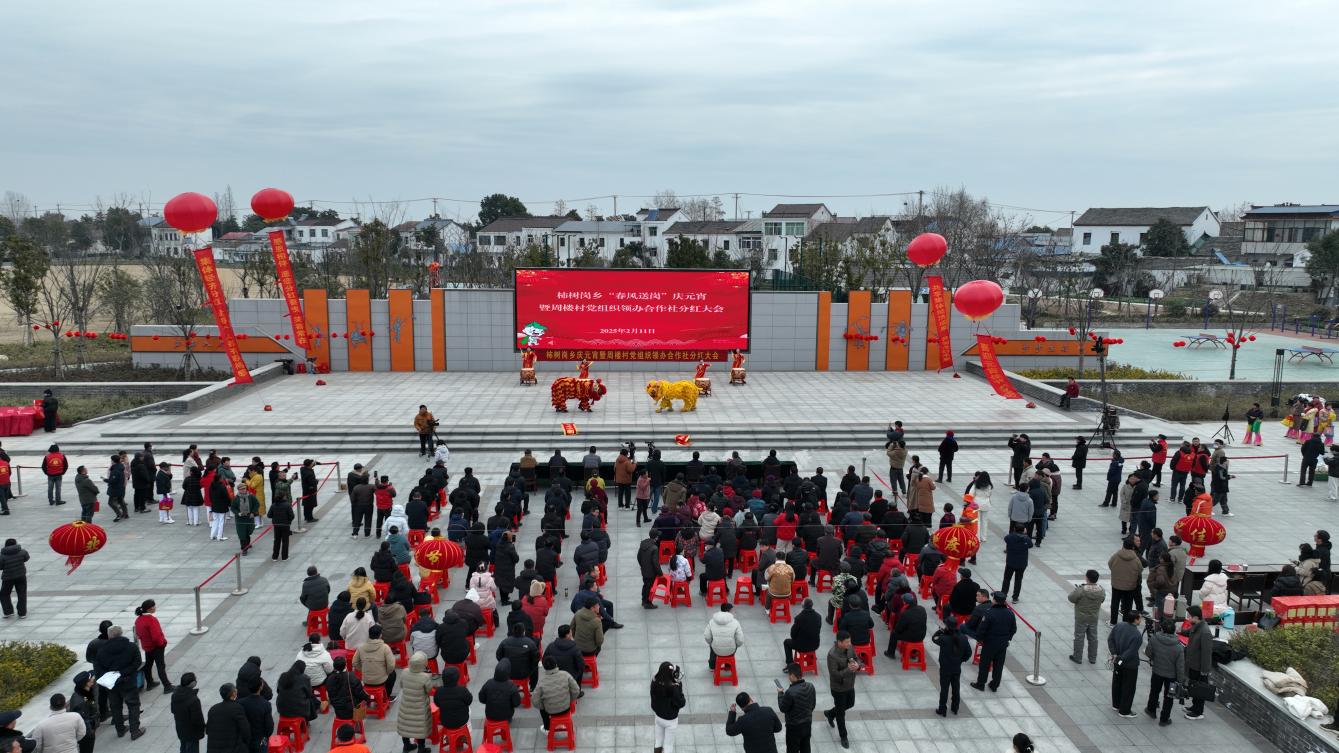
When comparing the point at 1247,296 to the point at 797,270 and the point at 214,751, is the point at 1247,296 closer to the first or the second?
the point at 797,270

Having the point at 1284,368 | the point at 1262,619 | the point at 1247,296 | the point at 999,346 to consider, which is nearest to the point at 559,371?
the point at 999,346

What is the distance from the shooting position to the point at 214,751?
24.9 feet

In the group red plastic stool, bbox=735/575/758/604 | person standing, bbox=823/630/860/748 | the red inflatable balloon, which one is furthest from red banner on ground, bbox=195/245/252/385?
person standing, bbox=823/630/860/748

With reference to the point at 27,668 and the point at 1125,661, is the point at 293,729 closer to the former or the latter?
the point at 27,668

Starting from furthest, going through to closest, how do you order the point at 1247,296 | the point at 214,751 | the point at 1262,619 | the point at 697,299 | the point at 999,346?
1. the point at 1247,296
2. the point at 999,346
3. the point at 697,299
4. the point at 1262,619
5. the point at 214,751

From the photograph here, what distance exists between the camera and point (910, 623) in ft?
32.8

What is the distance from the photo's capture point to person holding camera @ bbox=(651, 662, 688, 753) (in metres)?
8.04

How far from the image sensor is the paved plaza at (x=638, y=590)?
29.7 feet

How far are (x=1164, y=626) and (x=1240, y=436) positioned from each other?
606 inches

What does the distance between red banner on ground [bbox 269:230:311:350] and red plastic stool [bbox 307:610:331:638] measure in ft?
50.6

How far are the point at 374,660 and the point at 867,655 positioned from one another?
5154 millimetres

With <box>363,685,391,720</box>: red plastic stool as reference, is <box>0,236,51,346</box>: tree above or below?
above

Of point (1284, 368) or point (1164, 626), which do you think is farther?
point (1284, 368)

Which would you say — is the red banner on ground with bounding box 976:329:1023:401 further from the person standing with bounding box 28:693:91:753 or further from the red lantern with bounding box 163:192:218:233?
the person standing with bounding box 28:693:91:753
